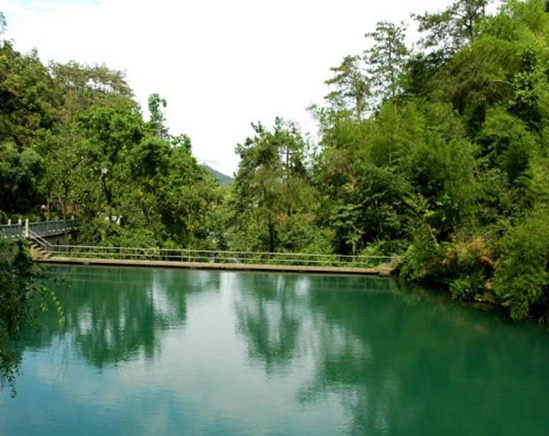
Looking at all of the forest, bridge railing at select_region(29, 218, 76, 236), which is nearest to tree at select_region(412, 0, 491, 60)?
the forest

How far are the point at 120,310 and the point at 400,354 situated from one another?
863 cm

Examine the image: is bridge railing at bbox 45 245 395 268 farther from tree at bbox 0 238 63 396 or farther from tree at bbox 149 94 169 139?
tree at bbox 0 238 63 396

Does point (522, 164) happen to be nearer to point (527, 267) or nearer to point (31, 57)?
point (527, 267)

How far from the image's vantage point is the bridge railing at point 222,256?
2391 centimetres

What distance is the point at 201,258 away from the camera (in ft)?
82.7

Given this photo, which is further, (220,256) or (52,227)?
(52,227)

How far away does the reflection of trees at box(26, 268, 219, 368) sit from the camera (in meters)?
13.5

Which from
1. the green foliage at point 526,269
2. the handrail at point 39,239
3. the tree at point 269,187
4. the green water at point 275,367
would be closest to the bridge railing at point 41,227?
the handrail at point 39,239

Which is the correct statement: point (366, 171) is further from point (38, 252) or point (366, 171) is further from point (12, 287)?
point (12, 287)

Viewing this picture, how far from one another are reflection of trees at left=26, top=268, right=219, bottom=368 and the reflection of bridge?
3.01ft

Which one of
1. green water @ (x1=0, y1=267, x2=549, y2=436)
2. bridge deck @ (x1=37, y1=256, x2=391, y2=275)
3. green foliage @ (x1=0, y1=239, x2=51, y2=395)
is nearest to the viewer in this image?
green foliage @ (x1=0, y1=239, x2=51, y2=395)

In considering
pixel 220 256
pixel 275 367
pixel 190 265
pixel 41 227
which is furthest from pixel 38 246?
pixel 275 367

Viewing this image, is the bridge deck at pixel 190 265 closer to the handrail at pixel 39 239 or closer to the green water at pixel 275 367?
the handrail at pixel 39 239

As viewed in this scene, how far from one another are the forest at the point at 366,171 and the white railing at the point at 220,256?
1.57 feet
